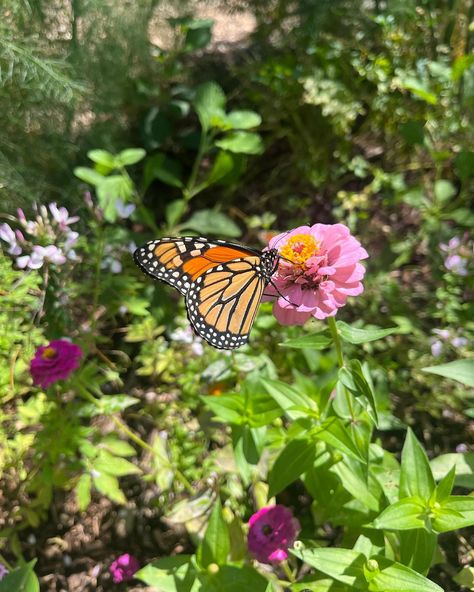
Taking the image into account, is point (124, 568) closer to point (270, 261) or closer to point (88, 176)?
point (270, 261)

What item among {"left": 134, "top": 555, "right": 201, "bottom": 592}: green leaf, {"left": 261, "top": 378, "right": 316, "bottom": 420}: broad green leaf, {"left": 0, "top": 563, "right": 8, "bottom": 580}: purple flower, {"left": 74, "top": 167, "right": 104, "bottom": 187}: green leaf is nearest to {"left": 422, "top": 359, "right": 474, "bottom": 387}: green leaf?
{"left": 261, "top": 378, "right": 316, "bottom": 420}: broad green leaf

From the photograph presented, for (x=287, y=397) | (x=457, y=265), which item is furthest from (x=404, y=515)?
(x=457, y=265)

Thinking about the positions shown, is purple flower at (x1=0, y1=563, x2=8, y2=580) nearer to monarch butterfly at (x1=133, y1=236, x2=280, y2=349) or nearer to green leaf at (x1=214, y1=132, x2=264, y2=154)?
monarch butterfly at (x1=133, y1=236, x2=280, y2=349)

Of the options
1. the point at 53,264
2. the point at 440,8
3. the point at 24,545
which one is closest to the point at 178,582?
the point at 24,545

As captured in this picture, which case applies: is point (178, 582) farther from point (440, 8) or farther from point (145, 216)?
point (440, 8)

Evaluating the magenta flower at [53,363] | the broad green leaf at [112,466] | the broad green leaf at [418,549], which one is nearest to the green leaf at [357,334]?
the broad green leaf at [418,549]

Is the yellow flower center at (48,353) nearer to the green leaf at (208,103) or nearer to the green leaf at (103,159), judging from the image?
the green leaf at (103,159)
